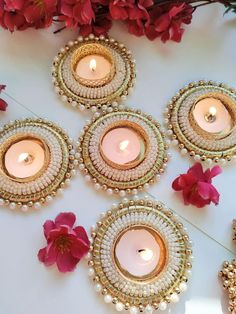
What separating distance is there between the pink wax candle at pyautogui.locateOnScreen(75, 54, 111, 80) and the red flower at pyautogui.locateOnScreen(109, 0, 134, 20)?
0.28ft

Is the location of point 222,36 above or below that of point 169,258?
above

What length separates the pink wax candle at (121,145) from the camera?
2.71ft

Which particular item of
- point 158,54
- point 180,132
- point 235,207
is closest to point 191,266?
point 235,207

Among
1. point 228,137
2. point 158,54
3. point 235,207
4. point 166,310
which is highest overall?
point 158,54

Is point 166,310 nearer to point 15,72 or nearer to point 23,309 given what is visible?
point 23,309

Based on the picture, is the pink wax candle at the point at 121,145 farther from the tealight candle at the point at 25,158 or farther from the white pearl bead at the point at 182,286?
the white pearl bead at the point at 182,286

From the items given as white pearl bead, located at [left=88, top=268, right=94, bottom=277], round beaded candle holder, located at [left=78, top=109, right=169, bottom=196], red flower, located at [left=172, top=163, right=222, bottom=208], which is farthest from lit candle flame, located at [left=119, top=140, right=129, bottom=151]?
white pearl bead, located at [left=88, top=268, right=94, bottom=277]

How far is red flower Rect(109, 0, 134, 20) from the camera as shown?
86 cm

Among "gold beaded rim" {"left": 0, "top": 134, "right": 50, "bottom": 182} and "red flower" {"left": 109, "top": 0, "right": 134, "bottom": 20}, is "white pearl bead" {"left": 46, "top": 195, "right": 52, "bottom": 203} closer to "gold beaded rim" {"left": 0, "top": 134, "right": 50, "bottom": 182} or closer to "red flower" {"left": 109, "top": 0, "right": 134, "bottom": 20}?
"gold beaded rim" {"left": 0, "top": 134, "right": 50, "bottom": 182}

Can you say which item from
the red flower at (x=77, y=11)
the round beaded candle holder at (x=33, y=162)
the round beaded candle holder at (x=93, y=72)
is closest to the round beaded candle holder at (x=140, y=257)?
the round beaded candle holder at (x=33, y=162)

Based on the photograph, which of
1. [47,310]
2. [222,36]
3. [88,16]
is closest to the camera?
[47,310]

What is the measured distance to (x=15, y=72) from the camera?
0.92m

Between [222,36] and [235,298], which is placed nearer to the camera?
[235,298]

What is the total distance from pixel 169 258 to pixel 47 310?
0.21m
